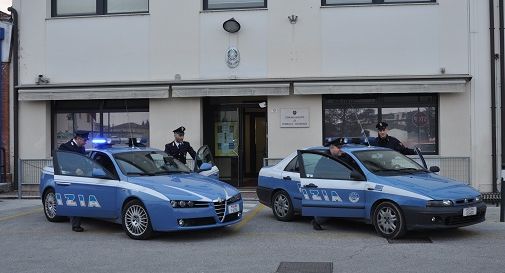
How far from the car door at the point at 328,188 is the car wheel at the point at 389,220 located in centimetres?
29

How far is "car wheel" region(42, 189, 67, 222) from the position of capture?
430 inches

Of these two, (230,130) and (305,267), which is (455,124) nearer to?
(230,130)

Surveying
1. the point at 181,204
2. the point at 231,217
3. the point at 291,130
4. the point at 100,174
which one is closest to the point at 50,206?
the point at 100,174

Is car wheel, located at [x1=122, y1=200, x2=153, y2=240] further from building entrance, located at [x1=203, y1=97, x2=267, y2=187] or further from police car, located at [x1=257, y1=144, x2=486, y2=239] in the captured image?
building entrance, located at [x1=203, y1=97, x2=267, y2=187]

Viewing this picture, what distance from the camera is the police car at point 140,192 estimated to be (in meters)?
8.55

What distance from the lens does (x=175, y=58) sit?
52.2 ft

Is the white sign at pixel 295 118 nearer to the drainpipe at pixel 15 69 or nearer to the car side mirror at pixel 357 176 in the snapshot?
the car side mirror at pixel 357 176

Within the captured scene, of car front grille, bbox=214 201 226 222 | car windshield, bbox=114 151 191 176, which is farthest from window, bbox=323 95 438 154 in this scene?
car front grille, bbox=214 201 226 222

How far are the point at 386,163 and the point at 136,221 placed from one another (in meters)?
4.11

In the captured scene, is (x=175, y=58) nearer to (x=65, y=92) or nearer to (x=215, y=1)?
(x=215, y=1)

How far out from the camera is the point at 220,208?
28.8 ft

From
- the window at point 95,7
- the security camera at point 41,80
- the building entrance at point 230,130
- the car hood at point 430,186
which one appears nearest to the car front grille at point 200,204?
the car hood at point 430,186

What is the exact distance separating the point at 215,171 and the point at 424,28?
23.1ft

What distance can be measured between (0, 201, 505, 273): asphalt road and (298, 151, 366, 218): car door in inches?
15.2
